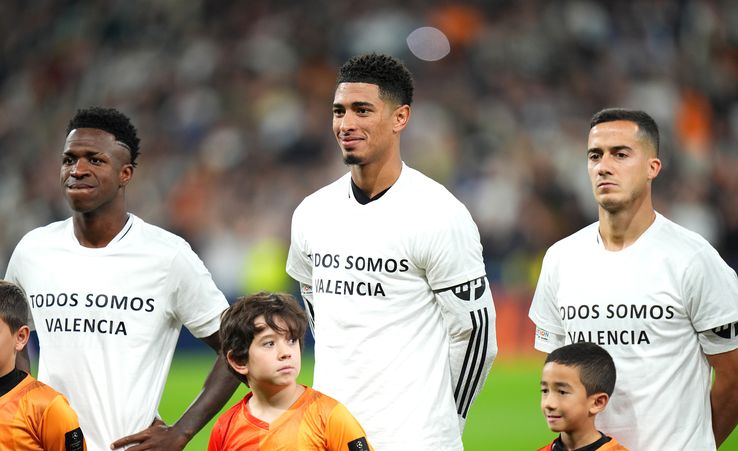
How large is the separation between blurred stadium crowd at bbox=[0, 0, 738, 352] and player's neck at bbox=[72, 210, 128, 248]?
9425mm

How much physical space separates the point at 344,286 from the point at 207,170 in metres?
12.2

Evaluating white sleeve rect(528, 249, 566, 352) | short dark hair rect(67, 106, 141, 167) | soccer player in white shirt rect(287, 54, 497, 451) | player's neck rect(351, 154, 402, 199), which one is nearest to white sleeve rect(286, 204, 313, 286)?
soccer player in white shirt rect(287, 54, 497, 451)

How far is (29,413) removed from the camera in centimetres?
459

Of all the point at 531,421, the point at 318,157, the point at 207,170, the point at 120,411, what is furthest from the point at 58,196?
the point at 120,411

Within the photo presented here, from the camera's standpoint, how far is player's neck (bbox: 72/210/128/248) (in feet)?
16.8

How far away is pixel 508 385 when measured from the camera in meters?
13.2

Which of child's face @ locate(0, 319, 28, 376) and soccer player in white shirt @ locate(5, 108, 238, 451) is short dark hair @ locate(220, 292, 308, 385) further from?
child's face @ locate(0, 319, 28, 376)

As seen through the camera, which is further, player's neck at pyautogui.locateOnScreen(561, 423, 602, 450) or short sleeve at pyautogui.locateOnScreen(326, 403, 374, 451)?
player's neck at pyautogui.locateOnScreen(561, 423, 602, 450)

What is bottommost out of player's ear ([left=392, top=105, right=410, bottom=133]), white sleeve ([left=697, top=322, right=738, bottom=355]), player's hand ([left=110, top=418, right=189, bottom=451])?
player's hand ([left=110, top=418, right=189, bottom=451])

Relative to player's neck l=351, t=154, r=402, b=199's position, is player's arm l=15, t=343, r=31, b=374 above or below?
below

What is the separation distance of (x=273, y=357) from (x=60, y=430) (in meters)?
0.87

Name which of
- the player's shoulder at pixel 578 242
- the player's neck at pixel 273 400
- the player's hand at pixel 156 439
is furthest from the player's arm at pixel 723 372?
the player's hand at pixel 156 439

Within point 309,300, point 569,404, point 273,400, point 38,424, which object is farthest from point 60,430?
point 569,404

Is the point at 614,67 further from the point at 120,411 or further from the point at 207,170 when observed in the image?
the point at 120,411
